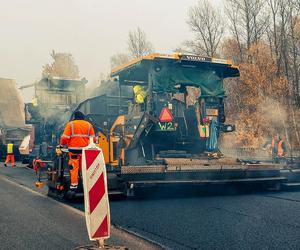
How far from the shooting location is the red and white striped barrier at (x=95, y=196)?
3.60 metres

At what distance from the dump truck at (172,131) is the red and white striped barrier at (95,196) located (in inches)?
133

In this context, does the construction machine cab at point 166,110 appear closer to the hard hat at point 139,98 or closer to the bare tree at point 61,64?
the hard hat at point 139,98

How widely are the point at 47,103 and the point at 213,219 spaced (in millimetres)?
9956

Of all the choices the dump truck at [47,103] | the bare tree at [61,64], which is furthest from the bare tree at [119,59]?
the dump truck at [47,103]

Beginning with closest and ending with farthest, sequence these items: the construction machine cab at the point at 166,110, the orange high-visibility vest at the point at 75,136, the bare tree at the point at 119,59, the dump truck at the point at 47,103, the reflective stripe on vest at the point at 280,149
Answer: the orange high-visibility vest at the point at 75,136, the construction machine cab at the point at 166,110, the dump truck at the point at 47,103, the reflective stripe on vest at the point at 280,149, the bare tree at the point at 119,59

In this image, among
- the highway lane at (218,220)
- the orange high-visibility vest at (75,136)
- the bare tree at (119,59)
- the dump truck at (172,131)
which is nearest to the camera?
the highway lane at (218,220)

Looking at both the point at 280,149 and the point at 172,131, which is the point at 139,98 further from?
the point at 280,149

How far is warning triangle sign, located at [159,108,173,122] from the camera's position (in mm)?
7579

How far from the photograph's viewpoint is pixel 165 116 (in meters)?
7.59

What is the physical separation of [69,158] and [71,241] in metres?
2.92

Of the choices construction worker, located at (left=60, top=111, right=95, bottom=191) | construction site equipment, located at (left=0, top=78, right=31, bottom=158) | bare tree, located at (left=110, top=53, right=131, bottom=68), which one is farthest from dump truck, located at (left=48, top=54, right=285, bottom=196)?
bare tree, located at (left=110, top=53, right=131, bottom=68)

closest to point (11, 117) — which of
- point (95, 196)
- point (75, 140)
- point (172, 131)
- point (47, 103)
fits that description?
point (47, 103)

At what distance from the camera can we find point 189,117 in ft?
26.9

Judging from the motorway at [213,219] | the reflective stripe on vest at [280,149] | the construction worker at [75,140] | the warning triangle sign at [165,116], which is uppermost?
the warning triangle sign at [165,116]
